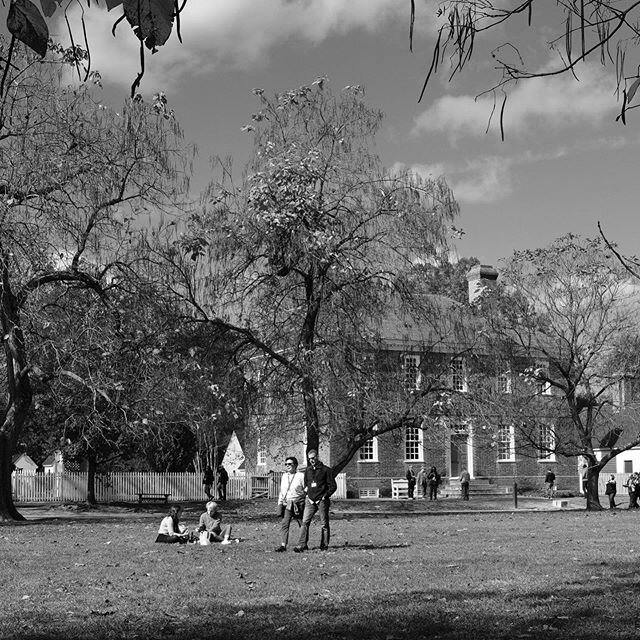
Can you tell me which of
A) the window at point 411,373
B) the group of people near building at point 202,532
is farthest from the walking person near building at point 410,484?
the group of people near building at point 202,532

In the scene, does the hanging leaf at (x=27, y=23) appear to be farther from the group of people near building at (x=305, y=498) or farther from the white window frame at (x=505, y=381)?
the white window frame at (x=505, y=381)

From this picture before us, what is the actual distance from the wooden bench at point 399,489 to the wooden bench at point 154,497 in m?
12.3

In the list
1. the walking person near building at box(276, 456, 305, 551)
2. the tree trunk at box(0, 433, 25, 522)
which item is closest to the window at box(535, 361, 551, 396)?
the tree trunk at box(0, 433, 25, 522)

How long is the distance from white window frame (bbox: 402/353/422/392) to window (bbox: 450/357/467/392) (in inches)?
46.0

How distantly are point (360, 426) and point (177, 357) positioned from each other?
6.11m

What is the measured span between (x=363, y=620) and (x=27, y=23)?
7.74 metres

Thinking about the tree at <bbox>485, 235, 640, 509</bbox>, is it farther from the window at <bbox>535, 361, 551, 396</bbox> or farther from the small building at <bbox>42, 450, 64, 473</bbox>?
the small building at <bbox>42, 450, 64, 473</bbox>

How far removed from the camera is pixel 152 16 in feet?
7.55

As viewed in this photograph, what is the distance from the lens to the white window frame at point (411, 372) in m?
31.0

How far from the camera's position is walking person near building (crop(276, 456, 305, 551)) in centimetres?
1736

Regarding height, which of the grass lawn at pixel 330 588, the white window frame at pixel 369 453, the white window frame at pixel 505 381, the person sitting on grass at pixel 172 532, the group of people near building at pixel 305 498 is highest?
the white window frame at pixel 505 381

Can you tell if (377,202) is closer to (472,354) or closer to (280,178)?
(280,178)

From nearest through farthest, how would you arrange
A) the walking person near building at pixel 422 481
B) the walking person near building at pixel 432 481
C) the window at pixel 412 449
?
Result: the walking person near building at pixel 432 481 < the walking person near building at pixel 422 481 < the window at pixel 412 449

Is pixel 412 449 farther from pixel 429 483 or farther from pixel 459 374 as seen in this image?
pixel 459 374
